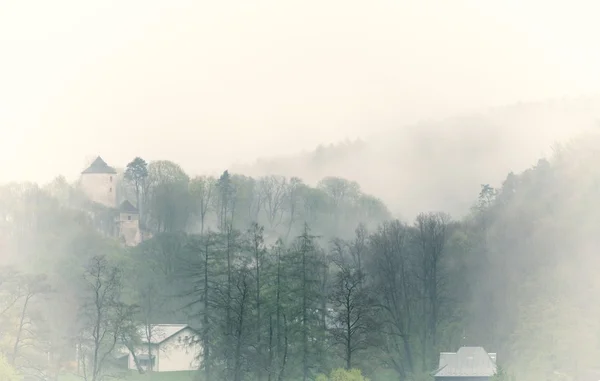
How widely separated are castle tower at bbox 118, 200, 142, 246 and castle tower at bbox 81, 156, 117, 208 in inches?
331

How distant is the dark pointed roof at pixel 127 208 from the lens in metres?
173

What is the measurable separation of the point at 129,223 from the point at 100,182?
1510cm

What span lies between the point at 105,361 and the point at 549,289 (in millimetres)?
35557

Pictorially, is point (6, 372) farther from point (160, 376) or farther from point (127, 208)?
point (127, 208)

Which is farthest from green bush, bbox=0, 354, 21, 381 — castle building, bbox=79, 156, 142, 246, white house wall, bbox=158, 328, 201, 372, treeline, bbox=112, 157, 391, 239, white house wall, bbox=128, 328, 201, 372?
castle building, bbox=79, 156, 142, 246

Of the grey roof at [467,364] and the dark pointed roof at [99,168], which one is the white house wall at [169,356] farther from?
the dark pointed roof at [99,168]

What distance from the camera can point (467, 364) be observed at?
9500 cm

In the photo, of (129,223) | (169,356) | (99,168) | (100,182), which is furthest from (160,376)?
(99,168)

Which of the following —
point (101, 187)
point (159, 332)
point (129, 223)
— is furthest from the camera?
point (101, 187)

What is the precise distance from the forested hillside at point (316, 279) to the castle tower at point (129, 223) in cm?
295

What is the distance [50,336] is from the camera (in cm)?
8862

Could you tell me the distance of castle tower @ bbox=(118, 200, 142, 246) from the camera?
170 m

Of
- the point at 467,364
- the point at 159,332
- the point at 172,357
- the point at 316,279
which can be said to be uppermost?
the point at 316,279

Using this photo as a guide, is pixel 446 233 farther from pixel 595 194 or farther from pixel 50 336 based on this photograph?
pixel 50 336
